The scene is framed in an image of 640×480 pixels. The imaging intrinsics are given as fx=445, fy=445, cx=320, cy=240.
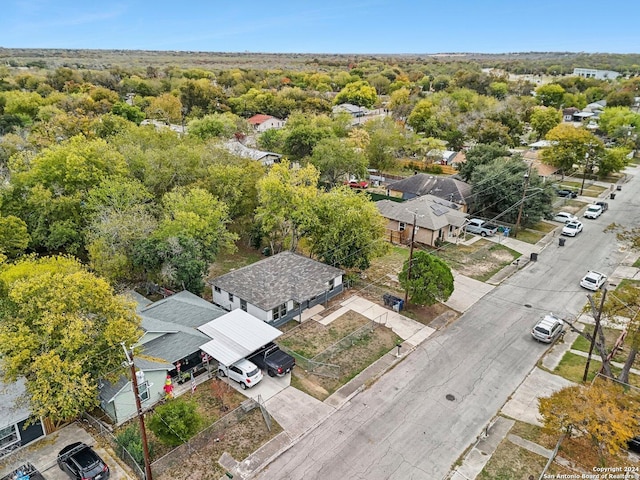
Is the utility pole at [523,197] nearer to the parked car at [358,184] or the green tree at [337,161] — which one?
the green tree at [337,161]

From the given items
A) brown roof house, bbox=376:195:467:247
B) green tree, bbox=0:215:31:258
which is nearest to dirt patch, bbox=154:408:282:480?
Result: green tree, bbox=0:215:31:258

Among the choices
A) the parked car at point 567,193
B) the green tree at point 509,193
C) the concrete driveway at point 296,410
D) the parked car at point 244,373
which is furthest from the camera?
the parked car at point 567,193

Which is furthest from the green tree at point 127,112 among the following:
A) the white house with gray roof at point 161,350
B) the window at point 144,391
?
the window at point 144,391

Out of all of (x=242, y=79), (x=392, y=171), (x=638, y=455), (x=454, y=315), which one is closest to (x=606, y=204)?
(x=392, y=171)

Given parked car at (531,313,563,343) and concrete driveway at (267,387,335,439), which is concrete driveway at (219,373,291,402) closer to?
concrete driveway at (267,387,335,439)

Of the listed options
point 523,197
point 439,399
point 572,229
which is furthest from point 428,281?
point 572,229

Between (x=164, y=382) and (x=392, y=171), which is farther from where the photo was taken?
(x=392, y=171)

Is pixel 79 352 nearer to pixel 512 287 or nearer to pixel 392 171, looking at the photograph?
pixel 512 287
